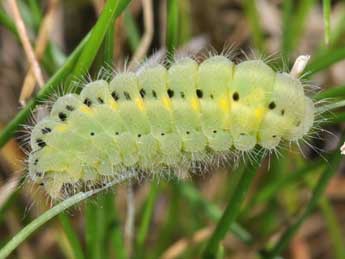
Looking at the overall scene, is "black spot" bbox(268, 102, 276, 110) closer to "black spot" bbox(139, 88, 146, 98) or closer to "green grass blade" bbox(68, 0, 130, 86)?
"black spot" bbox(139, 88, 146, 98)

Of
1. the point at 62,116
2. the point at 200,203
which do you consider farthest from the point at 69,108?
the point at 200,203

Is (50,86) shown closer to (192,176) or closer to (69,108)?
(69,108)

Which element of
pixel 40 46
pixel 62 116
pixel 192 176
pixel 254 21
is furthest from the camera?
pixel 192 176

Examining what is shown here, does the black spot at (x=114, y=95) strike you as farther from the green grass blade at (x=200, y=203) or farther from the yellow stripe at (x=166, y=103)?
the green grass blade at (x=200, y=203)

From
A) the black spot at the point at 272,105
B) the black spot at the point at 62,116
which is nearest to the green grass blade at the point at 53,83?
the black spot at the point at 62,116

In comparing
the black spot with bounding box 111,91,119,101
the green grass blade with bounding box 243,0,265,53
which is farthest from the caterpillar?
the green grass blade with bounding box 243,0,265,53
